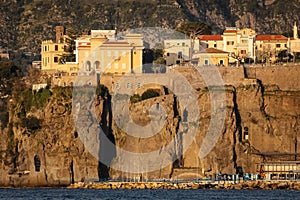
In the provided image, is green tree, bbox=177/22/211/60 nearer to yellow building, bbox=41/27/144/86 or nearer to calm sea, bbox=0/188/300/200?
yellow building, bbox=41/27/144/86

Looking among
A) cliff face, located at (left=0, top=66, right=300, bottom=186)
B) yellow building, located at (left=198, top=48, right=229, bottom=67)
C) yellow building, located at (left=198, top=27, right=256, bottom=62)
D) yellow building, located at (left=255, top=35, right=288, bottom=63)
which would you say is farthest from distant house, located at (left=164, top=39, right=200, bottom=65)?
cliff face, located at (left=0, top=66, right=300, bottom=186)

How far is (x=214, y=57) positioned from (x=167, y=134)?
13616mm

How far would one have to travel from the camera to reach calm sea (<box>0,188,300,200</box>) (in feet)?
394

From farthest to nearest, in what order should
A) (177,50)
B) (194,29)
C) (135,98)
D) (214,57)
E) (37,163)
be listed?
(194,29) < (177,50) < (214,57) < (135,98) < (37,163)

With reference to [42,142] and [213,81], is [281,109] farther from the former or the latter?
[42,142]

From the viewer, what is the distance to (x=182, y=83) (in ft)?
467

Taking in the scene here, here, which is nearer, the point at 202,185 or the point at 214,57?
the point at 202,185

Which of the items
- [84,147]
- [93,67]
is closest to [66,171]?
[84,147]

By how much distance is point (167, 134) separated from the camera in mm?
137625

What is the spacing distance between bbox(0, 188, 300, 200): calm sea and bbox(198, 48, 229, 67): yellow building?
871 inches

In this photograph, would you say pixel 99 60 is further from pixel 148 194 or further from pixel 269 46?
pixel 148 194

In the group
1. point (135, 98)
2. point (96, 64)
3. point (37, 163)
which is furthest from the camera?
point (96, 64)

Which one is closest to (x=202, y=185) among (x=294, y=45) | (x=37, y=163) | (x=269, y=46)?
(x=37, y=163)

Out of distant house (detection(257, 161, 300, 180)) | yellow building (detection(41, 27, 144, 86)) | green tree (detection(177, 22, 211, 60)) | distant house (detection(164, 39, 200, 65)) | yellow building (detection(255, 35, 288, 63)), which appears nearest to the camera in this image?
distant house (detection(257, 161, 300, 180))
